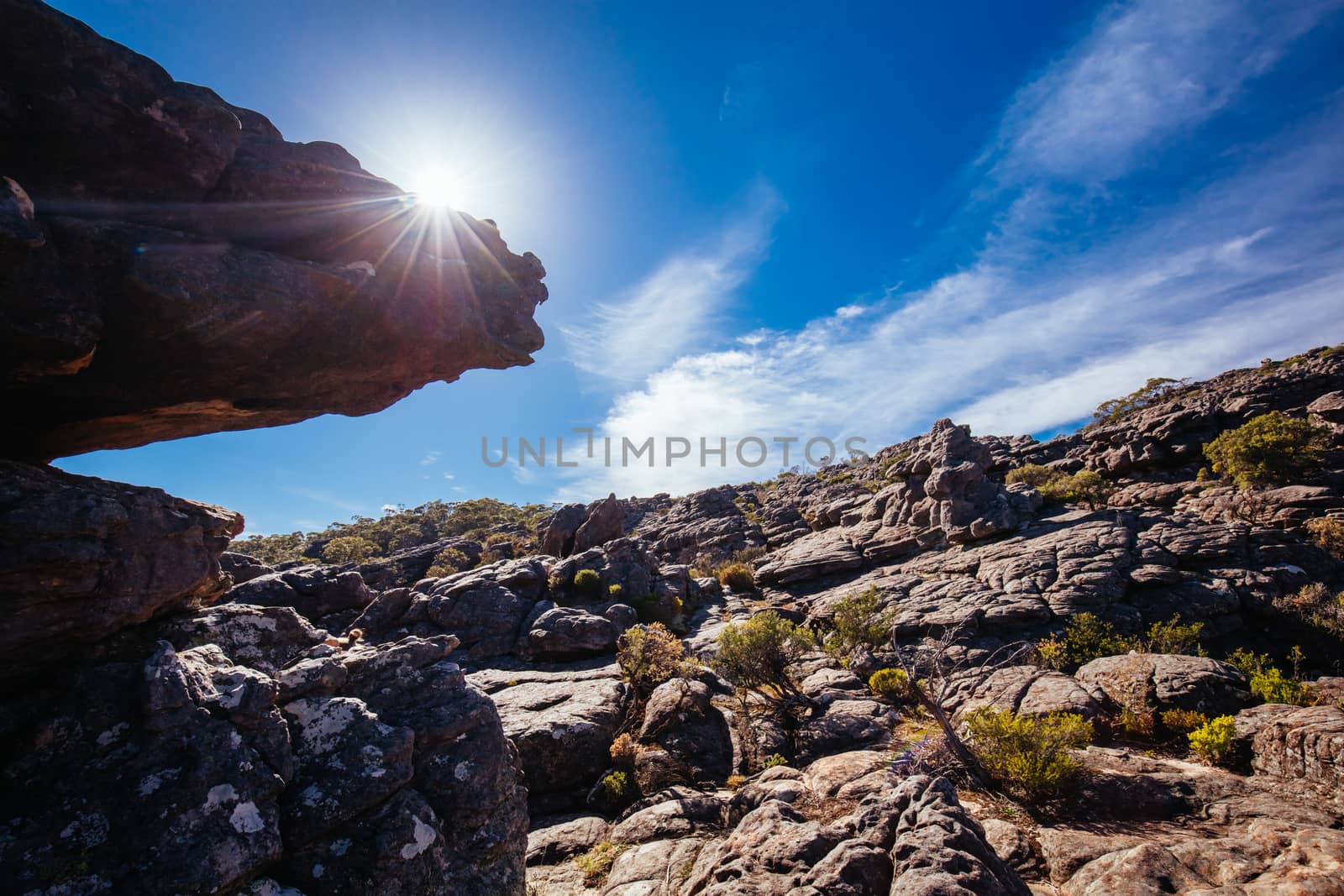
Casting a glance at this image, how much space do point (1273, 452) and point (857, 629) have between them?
108 ft

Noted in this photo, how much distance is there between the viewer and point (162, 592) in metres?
8.39

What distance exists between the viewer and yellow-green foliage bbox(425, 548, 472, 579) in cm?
5062

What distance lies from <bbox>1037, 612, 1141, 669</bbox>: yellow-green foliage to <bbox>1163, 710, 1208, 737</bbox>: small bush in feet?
21.5

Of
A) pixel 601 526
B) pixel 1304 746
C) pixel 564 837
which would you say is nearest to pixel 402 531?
pixel 601 526

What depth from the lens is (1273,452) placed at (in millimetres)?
32562

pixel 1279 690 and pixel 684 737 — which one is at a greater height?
pixel 1279 690

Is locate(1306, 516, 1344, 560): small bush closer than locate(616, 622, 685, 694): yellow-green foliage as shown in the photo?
No

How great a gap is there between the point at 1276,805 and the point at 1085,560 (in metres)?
20.6

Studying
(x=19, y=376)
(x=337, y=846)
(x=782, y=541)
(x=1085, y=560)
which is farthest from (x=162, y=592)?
(x=782, y=541)

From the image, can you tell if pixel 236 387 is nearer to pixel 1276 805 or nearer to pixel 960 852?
pixel 960 852

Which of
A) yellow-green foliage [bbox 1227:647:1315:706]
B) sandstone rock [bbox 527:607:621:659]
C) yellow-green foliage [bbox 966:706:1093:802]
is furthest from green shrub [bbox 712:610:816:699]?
Result: yellow-green foliage [bbox 1227:647:1315:706]

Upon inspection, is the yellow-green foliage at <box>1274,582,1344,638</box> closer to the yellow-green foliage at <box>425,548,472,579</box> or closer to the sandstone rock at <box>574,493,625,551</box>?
the sandstone rock at <box>574,493,625,551</box>

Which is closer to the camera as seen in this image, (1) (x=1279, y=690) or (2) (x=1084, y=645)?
(1) (x=1279, y=690)

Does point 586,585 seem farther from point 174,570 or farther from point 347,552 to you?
point 347,552
